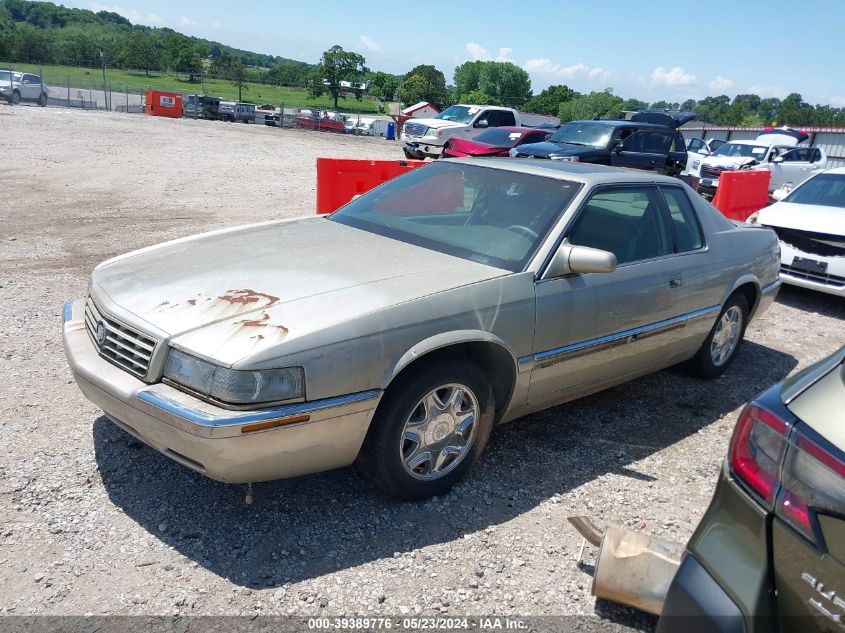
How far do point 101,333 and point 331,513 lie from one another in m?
1.36

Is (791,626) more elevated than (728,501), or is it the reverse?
(728,501)

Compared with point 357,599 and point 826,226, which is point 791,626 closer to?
point 357,599

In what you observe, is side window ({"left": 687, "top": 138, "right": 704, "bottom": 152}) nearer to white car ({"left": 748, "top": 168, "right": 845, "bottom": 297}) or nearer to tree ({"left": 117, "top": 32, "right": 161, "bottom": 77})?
white car ({"left": 748, "top": 168, "right": 845, "bottom": 297})

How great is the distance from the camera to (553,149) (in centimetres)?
1448

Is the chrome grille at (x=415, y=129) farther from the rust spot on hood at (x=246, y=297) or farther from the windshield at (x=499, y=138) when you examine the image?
the rust spot on hood at (x=246, y=297)

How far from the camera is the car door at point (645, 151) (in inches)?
594

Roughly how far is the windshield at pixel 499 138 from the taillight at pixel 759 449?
1616 centimetres

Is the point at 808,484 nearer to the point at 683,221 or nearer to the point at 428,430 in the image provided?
the point at 428,430

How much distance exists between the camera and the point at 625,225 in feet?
14.0

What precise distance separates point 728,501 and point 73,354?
2857mm

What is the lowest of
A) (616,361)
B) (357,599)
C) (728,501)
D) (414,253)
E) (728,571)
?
(357,599)

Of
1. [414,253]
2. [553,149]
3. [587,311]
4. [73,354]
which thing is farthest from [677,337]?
[553,149]

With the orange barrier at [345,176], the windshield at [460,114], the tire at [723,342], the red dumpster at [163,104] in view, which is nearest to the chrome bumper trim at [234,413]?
the tire at [723,342]

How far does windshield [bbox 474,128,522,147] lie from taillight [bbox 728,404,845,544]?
1621 centimetres
